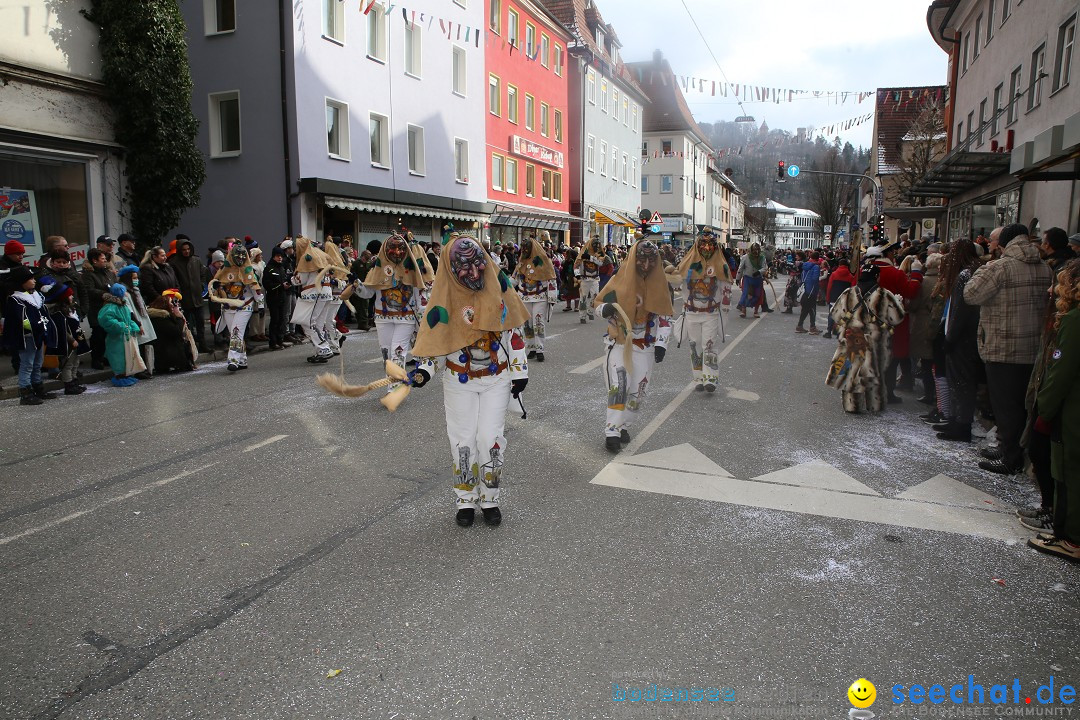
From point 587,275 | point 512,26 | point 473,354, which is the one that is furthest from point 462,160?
point 473,354

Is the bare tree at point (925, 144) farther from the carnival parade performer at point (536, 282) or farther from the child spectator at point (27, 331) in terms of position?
the child spectator at point (27, 331)

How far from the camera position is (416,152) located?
2541 cm

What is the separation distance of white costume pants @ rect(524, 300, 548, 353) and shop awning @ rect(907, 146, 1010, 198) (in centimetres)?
981

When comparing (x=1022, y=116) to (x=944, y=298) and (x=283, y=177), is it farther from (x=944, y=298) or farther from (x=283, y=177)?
(x=283, y=177)

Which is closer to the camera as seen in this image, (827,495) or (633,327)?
(827,495)

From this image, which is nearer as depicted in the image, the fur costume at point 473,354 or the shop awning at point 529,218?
the fur costume at point 473,354

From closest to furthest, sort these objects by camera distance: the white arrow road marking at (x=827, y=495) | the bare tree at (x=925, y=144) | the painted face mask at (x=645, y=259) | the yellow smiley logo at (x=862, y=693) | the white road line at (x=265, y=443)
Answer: the yellow smiley logo at (x=862, y=693) < the white arrow road marking at (x=827, y=495) < the white road line at (x=265, y=443) < the painted face mask at (x=645, y=259) < the bare tree at (x=925, y=144)

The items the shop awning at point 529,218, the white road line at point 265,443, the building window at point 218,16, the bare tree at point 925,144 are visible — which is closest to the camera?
the white road line at point 265,443

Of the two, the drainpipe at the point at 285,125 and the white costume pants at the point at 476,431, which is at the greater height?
the drainpipe at the point at 285,125

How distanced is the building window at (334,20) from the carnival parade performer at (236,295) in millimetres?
12341

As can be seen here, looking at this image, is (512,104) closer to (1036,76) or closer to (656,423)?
(1036,76)

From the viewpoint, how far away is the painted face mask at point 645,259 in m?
7.01

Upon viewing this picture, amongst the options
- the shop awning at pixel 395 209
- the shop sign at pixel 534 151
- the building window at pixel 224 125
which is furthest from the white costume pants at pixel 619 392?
the shop sign at pixel 534 151

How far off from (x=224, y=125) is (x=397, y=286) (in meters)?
15.6
